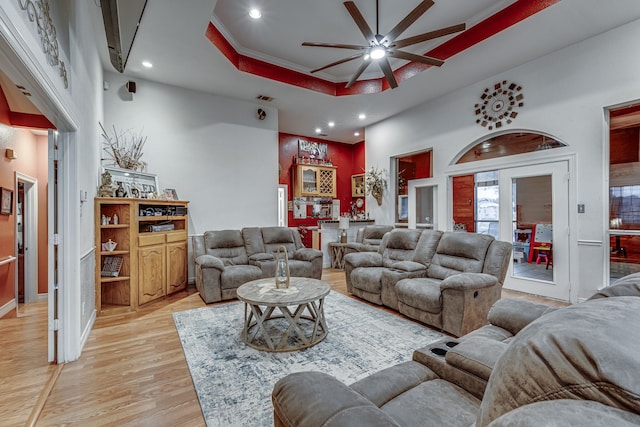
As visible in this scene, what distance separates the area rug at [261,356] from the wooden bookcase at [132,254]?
0.69 meters

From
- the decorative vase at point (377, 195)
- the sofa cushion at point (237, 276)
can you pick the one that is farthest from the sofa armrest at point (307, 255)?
the decorative vase at point (377, 195)

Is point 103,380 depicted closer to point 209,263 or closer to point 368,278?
point 209,263

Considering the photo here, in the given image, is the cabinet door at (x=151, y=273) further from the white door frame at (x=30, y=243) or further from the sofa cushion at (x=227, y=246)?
the white door frame at (x=30, y=243)

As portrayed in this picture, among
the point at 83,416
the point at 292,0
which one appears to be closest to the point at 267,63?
the point at 292,0

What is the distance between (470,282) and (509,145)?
290 cm

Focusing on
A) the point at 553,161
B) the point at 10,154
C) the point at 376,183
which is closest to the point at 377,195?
the point at 376,183

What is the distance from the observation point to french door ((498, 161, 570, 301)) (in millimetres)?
3979

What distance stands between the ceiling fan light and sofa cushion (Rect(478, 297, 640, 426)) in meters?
3.23

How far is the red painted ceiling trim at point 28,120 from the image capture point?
11.1ft

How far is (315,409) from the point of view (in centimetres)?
88

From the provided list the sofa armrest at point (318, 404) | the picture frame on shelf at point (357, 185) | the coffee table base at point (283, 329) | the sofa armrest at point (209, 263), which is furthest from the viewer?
the picture frame on shelf at point (357, 185)

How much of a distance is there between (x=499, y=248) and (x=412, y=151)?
3.29m

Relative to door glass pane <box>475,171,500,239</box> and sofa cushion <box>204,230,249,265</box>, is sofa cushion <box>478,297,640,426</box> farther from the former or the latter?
door glass pane <box>475,171,500,239</box>

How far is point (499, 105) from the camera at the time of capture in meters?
4.56
